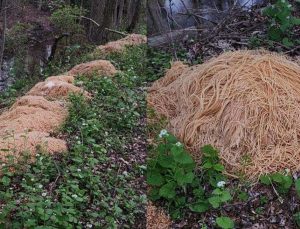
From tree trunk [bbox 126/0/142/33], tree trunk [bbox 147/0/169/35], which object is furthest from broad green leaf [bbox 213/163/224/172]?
tree trunk [bbox 126/0/142/33]

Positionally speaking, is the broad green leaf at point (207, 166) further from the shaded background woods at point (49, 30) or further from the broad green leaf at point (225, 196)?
the shaded background woods at point (49, 30)

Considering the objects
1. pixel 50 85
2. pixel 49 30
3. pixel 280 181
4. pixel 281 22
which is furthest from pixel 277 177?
pixel 49 30

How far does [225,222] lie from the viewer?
2.41 m

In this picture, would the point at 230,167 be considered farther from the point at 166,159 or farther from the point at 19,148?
the point at 19,148

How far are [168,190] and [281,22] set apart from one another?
173 cm

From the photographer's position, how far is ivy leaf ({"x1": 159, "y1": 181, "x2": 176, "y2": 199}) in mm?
2598

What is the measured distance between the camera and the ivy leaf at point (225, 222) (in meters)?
2.40

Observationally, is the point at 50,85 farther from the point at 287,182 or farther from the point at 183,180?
the point at 287,182

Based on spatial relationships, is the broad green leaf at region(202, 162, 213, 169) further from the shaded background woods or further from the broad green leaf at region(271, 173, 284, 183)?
the shaded background woods

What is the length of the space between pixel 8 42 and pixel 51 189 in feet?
11.8

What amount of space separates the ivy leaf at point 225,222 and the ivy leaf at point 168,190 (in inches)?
10.9

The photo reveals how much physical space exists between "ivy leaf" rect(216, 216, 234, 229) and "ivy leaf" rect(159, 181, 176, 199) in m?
0.28

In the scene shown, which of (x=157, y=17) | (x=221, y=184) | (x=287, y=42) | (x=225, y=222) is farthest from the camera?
(x=157, y=17)

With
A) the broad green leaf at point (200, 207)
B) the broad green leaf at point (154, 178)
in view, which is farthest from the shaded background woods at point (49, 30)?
the broad green leaf at point (200, 207)
